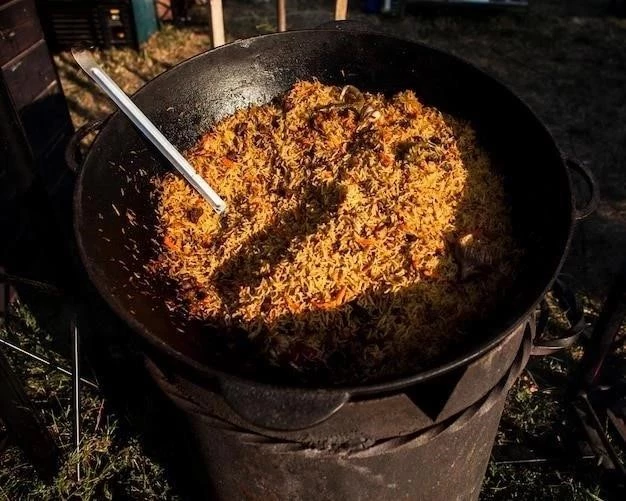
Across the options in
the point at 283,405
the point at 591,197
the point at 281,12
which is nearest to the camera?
the point at 283,405

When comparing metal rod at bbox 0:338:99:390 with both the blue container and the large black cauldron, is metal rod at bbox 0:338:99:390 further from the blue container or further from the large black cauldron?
the blue container

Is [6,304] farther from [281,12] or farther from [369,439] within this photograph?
[369,439]

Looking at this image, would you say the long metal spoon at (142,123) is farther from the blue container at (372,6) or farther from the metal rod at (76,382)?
the blue container at (372,6)

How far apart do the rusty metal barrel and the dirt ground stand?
112 centimetres

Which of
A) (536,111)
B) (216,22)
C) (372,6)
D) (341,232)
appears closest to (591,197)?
(341,232)

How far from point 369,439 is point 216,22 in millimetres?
3594

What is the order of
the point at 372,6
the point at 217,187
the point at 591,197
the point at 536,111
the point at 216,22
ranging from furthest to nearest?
the point at 372,6 → the point at 536,111 → the point at 216,22 → the point at 217,187 → the point at 591,197

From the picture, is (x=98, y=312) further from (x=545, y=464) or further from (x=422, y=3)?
(x=422, y=3)

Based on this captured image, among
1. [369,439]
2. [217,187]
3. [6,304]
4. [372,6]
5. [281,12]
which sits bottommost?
[6,304]

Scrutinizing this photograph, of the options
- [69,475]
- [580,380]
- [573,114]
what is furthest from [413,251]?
[573,114]

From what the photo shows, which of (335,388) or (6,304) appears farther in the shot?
(6,304)

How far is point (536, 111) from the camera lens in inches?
282

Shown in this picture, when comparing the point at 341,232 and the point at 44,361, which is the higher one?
the point at 341,232

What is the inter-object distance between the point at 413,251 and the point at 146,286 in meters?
1.31
